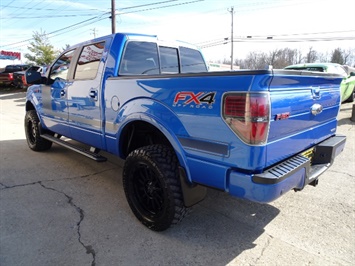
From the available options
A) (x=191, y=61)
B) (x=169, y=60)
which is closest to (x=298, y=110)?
(x=169, y=60)

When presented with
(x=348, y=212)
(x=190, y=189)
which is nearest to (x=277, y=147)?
(x=190, y=189)

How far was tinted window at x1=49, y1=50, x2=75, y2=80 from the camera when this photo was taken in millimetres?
4422

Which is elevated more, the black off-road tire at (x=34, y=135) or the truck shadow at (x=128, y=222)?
the black off-road tire at (x=34, y=135)

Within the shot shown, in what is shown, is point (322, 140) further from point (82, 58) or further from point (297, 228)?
point (82, 58)

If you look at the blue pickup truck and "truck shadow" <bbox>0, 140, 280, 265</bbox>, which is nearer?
the blue pickup truck

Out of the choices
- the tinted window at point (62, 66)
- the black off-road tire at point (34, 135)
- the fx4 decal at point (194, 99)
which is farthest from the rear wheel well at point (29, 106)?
the fx4 decal at point (194, 99)

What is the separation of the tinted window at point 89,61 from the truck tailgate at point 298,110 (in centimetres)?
241

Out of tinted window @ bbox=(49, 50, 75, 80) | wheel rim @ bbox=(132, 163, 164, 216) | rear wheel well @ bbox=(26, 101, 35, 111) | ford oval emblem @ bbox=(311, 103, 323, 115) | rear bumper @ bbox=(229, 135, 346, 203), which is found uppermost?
Result: tinted window @ bbox=(49, 50, 75, 80)

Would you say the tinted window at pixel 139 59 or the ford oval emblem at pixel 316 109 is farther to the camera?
the tinted window at pixel 139 59

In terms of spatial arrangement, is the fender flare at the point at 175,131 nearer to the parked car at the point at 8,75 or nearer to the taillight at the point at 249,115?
the taillight at the point at 249,115

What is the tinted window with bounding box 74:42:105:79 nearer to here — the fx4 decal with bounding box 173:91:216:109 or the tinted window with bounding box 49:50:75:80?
the tinted window with bounding box 49:50:75:80

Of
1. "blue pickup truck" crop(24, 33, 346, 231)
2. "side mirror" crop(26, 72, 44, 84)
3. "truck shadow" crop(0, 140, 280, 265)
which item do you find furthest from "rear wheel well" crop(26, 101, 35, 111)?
"blue pickup truck" crop(24, 33, 346, 231)

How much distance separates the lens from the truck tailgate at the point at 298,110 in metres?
2.12

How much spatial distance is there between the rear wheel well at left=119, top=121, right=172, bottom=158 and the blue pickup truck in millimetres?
14
